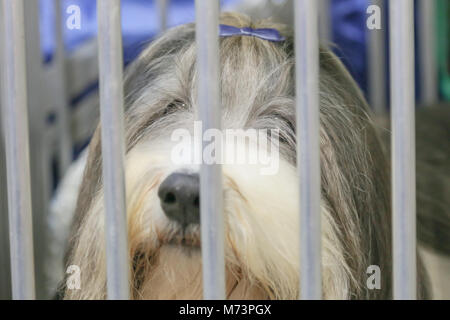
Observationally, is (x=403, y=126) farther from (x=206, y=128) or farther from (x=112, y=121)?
(x=112, y=121)

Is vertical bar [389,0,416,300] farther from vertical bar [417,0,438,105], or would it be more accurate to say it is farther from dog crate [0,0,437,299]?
vertical bar [417,0,438,105]

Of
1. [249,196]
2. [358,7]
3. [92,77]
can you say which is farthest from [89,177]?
[358,7]

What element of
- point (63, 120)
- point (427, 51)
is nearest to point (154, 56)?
point (63, 120)

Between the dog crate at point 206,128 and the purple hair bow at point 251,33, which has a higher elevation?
the purple hair bow at point 251,33

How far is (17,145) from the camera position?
759 millimetres

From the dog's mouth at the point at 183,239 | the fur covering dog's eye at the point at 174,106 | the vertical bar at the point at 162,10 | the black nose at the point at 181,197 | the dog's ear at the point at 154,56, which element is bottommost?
the dog's mouth at the point at 183,239

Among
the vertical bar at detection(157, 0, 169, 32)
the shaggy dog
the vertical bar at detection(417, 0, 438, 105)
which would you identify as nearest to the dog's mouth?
the shaggy dog

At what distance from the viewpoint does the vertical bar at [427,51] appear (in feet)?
5.76

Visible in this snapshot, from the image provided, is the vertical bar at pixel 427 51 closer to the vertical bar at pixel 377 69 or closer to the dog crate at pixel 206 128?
the vertical bar at pixel 377 69

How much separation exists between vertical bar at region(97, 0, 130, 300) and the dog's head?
0.22ft

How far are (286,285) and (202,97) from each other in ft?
0.92

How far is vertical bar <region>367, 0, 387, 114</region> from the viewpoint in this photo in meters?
1.63

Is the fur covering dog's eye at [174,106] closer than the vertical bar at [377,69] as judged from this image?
Yes

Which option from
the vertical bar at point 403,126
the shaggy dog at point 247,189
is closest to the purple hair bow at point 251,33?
the shaggy dog at point 247,189
